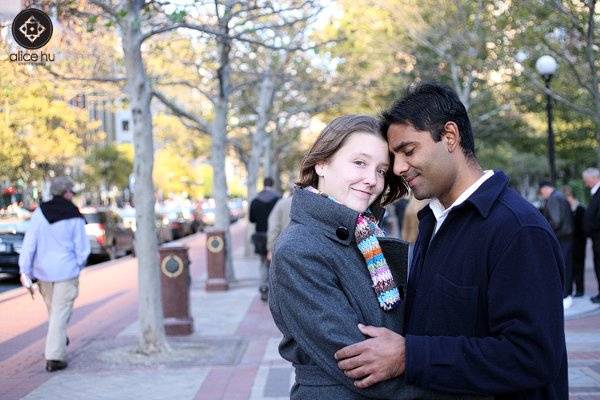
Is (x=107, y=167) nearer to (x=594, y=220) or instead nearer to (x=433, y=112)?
(x=594, y=220)

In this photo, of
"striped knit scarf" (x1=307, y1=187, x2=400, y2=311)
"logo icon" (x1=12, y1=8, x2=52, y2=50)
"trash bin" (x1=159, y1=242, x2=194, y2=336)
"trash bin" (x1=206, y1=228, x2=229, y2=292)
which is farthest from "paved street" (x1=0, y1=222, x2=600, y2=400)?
"striped knit scarf" (x1=307, y1=187, x2=400, y2=311)

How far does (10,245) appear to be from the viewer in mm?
18453

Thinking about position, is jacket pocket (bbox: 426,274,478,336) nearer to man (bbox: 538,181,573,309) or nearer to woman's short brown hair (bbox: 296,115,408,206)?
woman's short brown hair (bbox: 296,115,408,206)

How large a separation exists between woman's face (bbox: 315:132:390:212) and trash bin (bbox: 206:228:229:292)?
1347 cm

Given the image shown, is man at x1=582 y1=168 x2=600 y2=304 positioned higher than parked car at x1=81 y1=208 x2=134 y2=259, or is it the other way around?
man at x1=582 y1=168 x2=600 y2=304

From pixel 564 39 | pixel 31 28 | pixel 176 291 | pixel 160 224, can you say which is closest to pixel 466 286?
pixel 31 28

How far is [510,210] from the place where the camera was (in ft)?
7.82

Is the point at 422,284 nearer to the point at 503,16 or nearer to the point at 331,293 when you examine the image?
the point at 331,293

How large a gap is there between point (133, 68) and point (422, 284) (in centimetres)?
759

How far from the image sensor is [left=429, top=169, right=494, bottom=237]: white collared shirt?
2.53m

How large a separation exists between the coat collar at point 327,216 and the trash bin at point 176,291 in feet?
28.1

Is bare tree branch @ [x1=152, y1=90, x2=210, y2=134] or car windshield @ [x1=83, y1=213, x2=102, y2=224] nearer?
bare tree branch @ [x1=152, y1=90, x2=210, y2=134]

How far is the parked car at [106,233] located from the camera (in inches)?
947

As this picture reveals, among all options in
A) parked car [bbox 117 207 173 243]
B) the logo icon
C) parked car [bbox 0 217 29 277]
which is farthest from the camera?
parked car [bbox 117 207 173 243]
